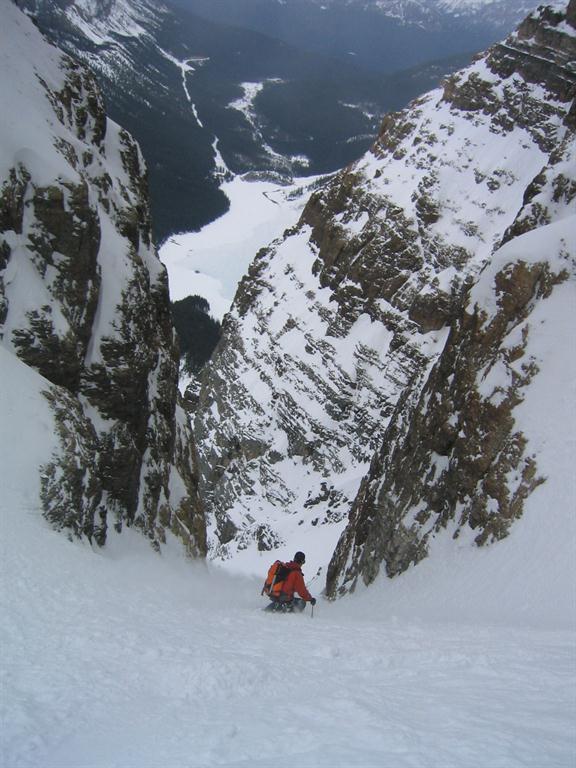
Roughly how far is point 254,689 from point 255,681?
9.3 inches

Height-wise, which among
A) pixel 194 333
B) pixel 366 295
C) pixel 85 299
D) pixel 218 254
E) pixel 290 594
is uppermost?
pixel 218 254

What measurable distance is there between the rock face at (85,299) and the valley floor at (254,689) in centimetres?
679

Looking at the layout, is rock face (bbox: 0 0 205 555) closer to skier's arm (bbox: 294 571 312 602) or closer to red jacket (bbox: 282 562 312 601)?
red jacket (bbox: 282 562 312 601)

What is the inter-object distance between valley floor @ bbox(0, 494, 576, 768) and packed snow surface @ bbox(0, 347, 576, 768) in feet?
0.07

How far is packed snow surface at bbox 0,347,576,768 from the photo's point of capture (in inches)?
192

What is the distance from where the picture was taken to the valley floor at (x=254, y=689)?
15.9ft

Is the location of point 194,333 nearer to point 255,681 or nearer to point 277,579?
point 277,579

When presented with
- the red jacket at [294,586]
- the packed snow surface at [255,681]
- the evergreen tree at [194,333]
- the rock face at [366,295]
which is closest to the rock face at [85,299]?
the red jacket at [294,586]

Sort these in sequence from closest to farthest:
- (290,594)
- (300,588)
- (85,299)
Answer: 1. (290,594)
2. (300,588)
3. (85,299)

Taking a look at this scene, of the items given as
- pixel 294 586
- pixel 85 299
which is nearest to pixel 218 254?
pixel 85 299

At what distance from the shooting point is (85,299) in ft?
68.4

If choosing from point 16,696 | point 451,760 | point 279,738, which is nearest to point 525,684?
point 451,760

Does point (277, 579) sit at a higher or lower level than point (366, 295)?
lower

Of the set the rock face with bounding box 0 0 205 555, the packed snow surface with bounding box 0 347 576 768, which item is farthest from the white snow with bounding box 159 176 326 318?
the packed snow surface with bounding box 0 347 576 768
